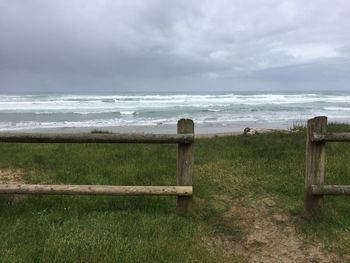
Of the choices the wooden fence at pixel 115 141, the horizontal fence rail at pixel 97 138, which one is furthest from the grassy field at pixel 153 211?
the horizontal fence rail at pixel 97 138

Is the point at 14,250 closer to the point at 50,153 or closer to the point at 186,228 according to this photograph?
the point at 186,228

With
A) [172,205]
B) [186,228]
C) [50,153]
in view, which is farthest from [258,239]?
[50,153]

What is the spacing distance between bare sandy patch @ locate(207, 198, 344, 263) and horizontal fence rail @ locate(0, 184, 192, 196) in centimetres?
85

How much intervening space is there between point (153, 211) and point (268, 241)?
1.65 metres

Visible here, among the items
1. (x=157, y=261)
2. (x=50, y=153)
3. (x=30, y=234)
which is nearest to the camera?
(x=157, y=261)

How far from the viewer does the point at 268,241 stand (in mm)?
5445

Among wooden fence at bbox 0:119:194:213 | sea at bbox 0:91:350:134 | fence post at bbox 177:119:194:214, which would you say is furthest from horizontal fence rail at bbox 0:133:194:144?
sea at bbox 0:91:350:134

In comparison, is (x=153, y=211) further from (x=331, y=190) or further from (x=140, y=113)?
(x=140, y=113)

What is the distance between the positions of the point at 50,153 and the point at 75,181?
3.70m

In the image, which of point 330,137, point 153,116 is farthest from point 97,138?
point 153,116

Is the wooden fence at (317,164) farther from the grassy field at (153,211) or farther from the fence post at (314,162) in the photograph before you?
the grassy field at (153,211)

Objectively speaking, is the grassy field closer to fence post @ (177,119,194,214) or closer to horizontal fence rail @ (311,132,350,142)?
fence post @ (177,119,194,214)

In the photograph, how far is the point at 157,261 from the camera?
4.48 meters

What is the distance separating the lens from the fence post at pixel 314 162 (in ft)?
18.3
